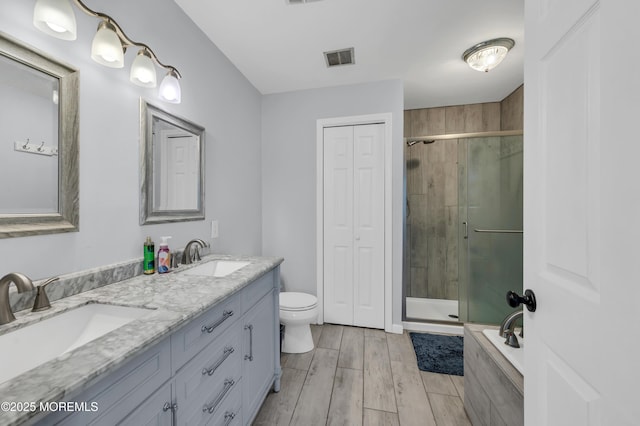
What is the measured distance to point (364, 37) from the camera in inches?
75.2

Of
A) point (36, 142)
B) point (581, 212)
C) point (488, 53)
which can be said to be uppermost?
point (488, 53)

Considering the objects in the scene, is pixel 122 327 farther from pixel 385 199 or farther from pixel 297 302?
pixel 385 199

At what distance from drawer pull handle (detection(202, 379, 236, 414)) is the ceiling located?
2.11 metres

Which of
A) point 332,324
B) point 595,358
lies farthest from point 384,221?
point 595,358

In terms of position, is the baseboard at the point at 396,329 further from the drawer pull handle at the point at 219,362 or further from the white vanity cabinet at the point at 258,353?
the drawer pull handle at the point at 219,362

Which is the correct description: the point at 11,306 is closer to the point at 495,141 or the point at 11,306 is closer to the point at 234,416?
the point at 234,416

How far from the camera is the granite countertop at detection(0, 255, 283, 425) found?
0.48 metres

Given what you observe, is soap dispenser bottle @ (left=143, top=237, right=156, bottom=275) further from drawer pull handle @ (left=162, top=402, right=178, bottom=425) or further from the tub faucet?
the tub faucet

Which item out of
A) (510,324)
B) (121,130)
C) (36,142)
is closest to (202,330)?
(36,142)

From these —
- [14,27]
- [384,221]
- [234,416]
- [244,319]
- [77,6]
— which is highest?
[77,6]

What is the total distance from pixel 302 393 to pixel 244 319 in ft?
2.68

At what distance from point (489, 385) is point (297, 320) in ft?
4.21

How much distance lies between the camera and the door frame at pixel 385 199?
8.20 feet

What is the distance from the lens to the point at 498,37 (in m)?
1.91
